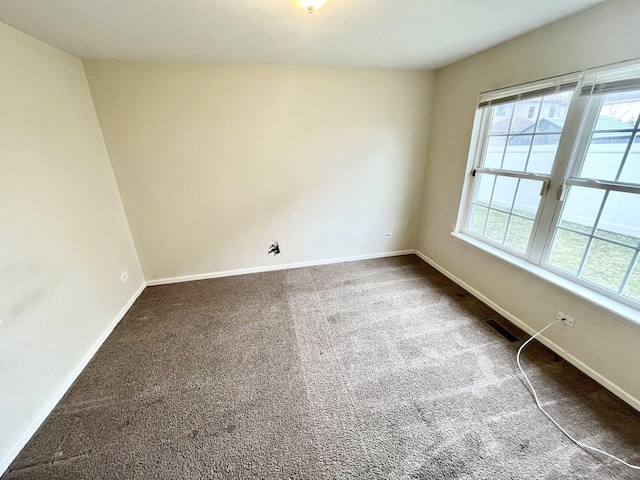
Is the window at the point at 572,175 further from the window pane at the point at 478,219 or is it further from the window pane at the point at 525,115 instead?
the window pane at the point at 478,219

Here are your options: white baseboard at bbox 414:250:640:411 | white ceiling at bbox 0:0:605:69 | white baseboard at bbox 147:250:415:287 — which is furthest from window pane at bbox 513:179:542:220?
white baseboard at bbox 147:250:415:287

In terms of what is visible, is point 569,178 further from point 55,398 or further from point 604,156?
point 55,398

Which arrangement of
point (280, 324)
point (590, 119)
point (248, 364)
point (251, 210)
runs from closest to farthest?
point (590, 119)
point (248, 364)
point (280, 324)
point (251, 210)

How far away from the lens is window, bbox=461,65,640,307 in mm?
1497

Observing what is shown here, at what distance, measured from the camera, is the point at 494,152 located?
7.79 ft

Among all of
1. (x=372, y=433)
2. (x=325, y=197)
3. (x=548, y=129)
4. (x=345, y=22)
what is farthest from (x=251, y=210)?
(x=548, y=129)

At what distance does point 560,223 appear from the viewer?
185 centimetres

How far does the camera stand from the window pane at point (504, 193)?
7.25 ft

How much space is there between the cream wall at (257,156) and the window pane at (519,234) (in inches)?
50.0

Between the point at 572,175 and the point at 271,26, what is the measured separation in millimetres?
2312

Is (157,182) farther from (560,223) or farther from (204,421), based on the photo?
(560,223)

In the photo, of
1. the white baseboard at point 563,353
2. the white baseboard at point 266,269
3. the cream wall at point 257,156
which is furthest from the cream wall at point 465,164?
the white baseboard at point 266,269

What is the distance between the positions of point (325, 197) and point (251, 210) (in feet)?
2.92

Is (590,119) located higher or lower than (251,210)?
higher
